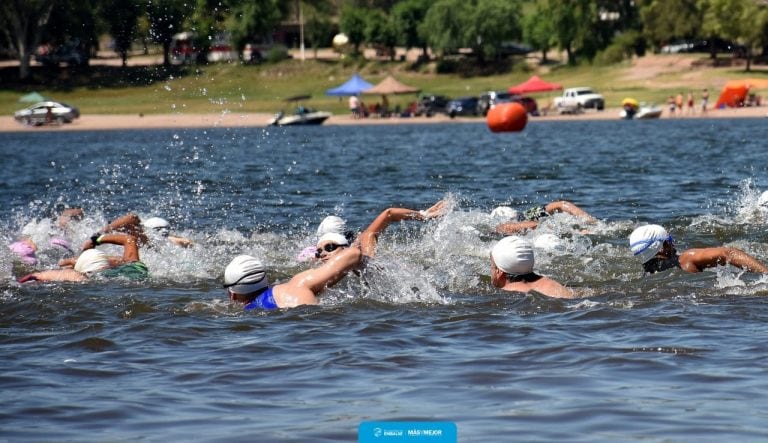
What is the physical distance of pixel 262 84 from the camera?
8444 centimetres

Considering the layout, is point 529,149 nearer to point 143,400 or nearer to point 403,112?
point 403,112

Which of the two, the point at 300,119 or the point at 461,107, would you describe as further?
the point at 461,107

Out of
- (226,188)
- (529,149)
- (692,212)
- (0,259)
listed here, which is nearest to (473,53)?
(529,149)

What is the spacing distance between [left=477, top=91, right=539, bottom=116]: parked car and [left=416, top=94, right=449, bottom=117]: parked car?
198 cm

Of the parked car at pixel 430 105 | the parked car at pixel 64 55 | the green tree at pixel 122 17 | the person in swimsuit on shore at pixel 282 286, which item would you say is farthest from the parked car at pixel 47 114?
the person in swimsuit on shore at pixel 282 286

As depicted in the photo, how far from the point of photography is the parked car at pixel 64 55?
285 feet

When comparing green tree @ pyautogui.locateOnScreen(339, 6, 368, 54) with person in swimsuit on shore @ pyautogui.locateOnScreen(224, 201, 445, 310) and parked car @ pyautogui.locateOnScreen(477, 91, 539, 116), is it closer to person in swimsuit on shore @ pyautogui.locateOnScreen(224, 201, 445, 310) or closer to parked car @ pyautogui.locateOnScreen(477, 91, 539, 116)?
parked car @ pyautogui.locateOnScreen(477, 91, 539, 116)

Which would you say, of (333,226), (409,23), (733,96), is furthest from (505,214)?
(409,23)

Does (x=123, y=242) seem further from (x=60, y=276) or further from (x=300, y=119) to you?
(x=300, y=119)

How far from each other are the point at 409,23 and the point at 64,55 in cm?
2413

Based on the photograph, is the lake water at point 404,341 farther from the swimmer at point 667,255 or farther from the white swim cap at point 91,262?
the white swim cap at point 91,262

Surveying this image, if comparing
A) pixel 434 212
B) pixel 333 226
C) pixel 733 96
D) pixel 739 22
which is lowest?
pixel 733 96

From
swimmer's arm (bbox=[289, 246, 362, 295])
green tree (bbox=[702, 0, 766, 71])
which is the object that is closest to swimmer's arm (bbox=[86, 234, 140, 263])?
swimmer's arm (bbox=[289, 246, 362, 295])

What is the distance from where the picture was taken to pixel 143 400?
8.98 metres
